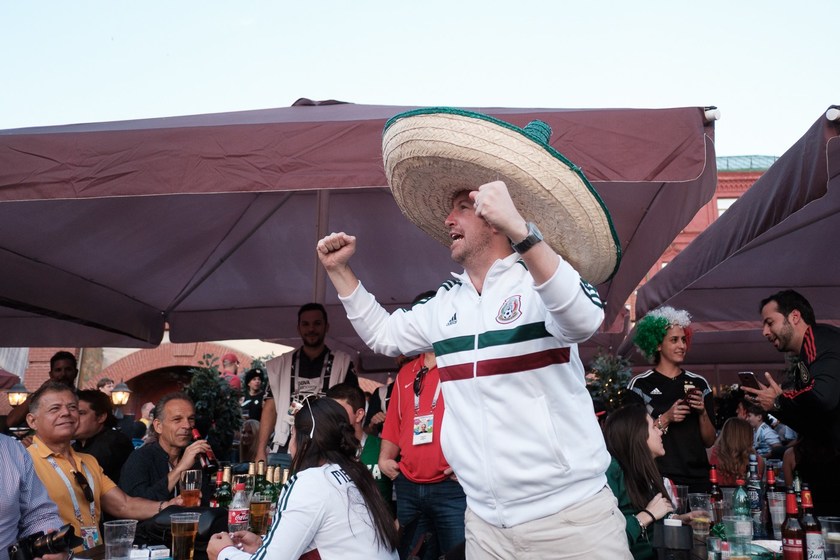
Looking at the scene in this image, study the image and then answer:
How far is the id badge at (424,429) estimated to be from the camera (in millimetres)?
4086

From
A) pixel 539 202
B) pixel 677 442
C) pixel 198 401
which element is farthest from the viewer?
pixel 198 401

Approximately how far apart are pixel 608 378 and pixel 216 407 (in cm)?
414

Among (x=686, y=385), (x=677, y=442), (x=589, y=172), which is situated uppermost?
(x=589, y=172)

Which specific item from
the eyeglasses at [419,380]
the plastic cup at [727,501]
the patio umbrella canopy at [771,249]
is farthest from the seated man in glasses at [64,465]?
the patio umbrella canopy at [771,249]

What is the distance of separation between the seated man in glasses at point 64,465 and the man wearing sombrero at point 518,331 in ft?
7.53

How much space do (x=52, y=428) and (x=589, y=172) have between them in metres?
3.09

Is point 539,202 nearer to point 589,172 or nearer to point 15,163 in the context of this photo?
point 589,172

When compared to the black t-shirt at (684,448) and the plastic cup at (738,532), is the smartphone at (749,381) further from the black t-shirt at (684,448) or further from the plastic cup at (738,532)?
the plastic cup at (738,532)

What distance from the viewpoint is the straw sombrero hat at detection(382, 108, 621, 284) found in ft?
7.25

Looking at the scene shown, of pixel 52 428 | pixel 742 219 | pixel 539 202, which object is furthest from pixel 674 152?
pixel 52 428

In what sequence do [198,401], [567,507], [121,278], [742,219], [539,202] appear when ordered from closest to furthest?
[567,507]
[539,202]
[742,219]
[121,278]
[198,401]

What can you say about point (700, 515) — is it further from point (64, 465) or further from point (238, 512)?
point (64, 465)

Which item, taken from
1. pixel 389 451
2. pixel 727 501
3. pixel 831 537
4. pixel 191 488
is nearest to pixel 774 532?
pixel 727 501

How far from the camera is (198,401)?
22.0ft
